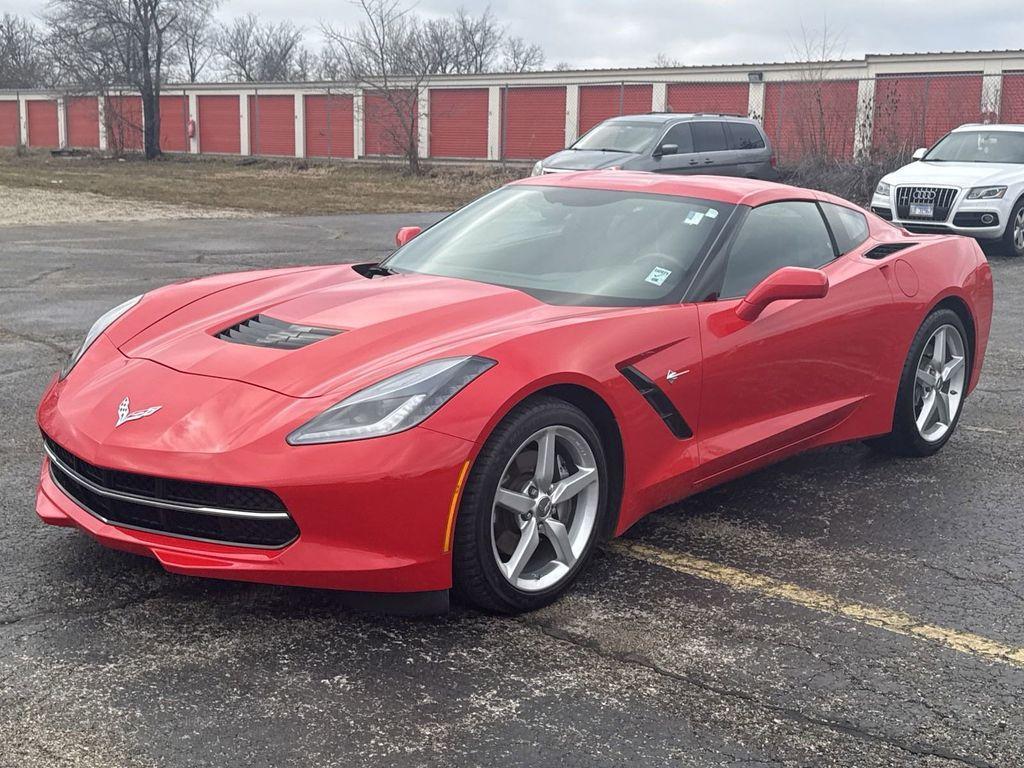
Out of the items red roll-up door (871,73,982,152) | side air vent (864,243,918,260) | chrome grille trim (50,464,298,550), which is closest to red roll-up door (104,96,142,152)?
red roll-up door (871,73,982,152)

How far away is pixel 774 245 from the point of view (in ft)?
15.6

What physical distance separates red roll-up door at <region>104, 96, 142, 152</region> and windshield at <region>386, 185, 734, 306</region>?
46040 millimetres

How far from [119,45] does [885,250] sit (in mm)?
45472

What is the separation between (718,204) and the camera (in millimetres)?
4641

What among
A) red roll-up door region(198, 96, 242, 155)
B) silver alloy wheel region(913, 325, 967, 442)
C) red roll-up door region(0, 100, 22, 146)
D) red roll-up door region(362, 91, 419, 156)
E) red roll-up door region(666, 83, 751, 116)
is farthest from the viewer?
red roll-up door region(0, 100, 22, 146)

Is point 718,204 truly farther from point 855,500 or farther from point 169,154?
point 169,154

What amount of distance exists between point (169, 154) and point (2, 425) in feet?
151

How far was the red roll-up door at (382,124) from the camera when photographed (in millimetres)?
40656

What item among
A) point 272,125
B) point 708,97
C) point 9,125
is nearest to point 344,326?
point 708,97

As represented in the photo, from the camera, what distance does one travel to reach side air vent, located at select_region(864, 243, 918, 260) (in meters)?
5.17

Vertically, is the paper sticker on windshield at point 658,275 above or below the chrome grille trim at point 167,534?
above

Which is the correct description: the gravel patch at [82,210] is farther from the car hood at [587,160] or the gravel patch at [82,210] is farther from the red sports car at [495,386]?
the red sports car at [495,386]

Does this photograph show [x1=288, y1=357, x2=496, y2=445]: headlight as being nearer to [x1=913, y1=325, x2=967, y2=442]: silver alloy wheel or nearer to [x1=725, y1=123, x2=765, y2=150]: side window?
[x1=913, y1=325, x2=967, y2=442]: silver alloy wheel

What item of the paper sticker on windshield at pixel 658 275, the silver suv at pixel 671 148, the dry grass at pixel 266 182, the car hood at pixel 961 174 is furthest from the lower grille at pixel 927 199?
the paper sticker on windshield at pixel 658 275
